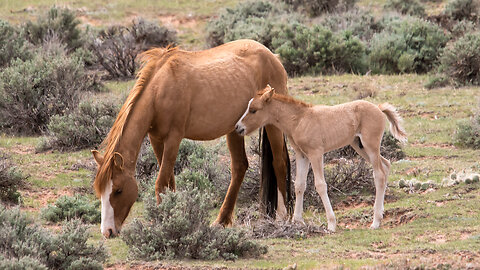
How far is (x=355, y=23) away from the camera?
80.4ft

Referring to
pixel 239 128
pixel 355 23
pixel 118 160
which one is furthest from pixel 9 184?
pixel 355 23

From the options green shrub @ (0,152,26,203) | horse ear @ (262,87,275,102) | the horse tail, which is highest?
horse ear @ (262,87,275,102)

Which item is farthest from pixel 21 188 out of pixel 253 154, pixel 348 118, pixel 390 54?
pixel 390 54

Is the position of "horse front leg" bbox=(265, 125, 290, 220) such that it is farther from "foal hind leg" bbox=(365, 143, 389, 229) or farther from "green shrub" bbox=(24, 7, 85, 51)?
"green shrub" bbox=(24, 7, 85, 51)

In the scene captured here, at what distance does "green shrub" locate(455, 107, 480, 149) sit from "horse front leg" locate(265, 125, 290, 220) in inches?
198

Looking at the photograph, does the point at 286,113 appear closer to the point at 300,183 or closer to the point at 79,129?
the point at 300,183

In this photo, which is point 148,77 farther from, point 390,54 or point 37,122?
point 390,54

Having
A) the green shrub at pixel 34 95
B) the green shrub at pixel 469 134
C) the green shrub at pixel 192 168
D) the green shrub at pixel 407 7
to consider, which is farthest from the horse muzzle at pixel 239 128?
the green shrub at pixel 407 7

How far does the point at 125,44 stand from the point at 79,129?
26.7 feet

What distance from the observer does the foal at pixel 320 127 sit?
881 centimetres

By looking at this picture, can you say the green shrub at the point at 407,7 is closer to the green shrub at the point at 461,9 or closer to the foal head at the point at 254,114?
the green shrub at the point at 461,9

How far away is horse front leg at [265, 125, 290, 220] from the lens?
9.73 m

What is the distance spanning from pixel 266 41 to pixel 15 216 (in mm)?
16389

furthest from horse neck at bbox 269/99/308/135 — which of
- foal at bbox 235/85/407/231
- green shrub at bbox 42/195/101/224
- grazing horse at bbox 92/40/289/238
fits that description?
green shrub at bbox 42/195/101/224
